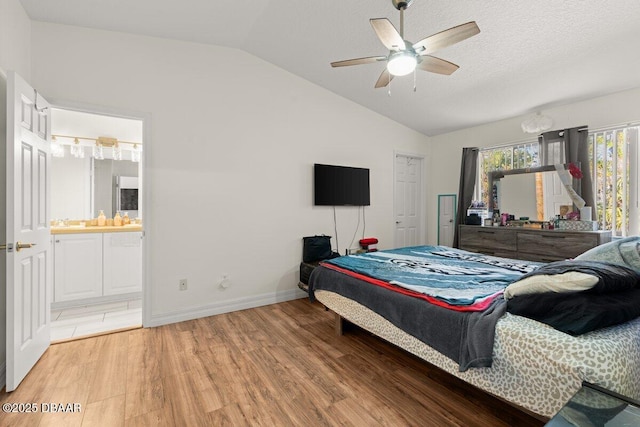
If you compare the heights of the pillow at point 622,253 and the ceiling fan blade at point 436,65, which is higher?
the ceiling fan blade at point 436,65

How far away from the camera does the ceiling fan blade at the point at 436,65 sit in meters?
2.12

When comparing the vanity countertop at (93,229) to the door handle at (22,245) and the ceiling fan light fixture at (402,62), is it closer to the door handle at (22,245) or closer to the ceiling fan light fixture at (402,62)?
the door handle at (22,245)

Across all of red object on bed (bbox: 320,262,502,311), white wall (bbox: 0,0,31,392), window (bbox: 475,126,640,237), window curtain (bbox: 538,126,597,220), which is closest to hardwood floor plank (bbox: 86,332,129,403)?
white wall (bbox: 0,0,31,392)

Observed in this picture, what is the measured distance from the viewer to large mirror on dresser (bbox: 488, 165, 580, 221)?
3566 mm

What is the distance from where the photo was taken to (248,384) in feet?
6.44

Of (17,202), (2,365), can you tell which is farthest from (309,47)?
(2,365)

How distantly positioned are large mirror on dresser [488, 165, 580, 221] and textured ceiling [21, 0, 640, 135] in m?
0.86

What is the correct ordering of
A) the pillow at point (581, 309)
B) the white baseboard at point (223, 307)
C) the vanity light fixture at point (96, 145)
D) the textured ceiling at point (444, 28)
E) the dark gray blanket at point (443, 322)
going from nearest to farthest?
1. the pillow at point (581, 309)
2. the dark gray blanket at point (443, 322)
3. the textured ceiling at point (444, 28)
4. the white baseboard at point (223, 307)
5. the vanity light fixture at point (96, 145)

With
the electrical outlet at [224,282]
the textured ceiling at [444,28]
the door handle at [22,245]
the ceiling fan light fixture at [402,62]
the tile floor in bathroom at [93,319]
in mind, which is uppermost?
the textured ceiling at [444,28]

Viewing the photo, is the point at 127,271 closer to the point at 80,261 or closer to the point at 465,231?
the point at 80,261

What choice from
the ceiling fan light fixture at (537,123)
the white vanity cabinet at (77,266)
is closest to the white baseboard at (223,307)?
the white vanity cabinet at (77,266)

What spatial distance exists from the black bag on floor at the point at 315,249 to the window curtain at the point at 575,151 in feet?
9.94

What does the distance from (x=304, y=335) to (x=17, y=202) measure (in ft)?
7.70

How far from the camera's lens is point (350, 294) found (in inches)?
92.1
